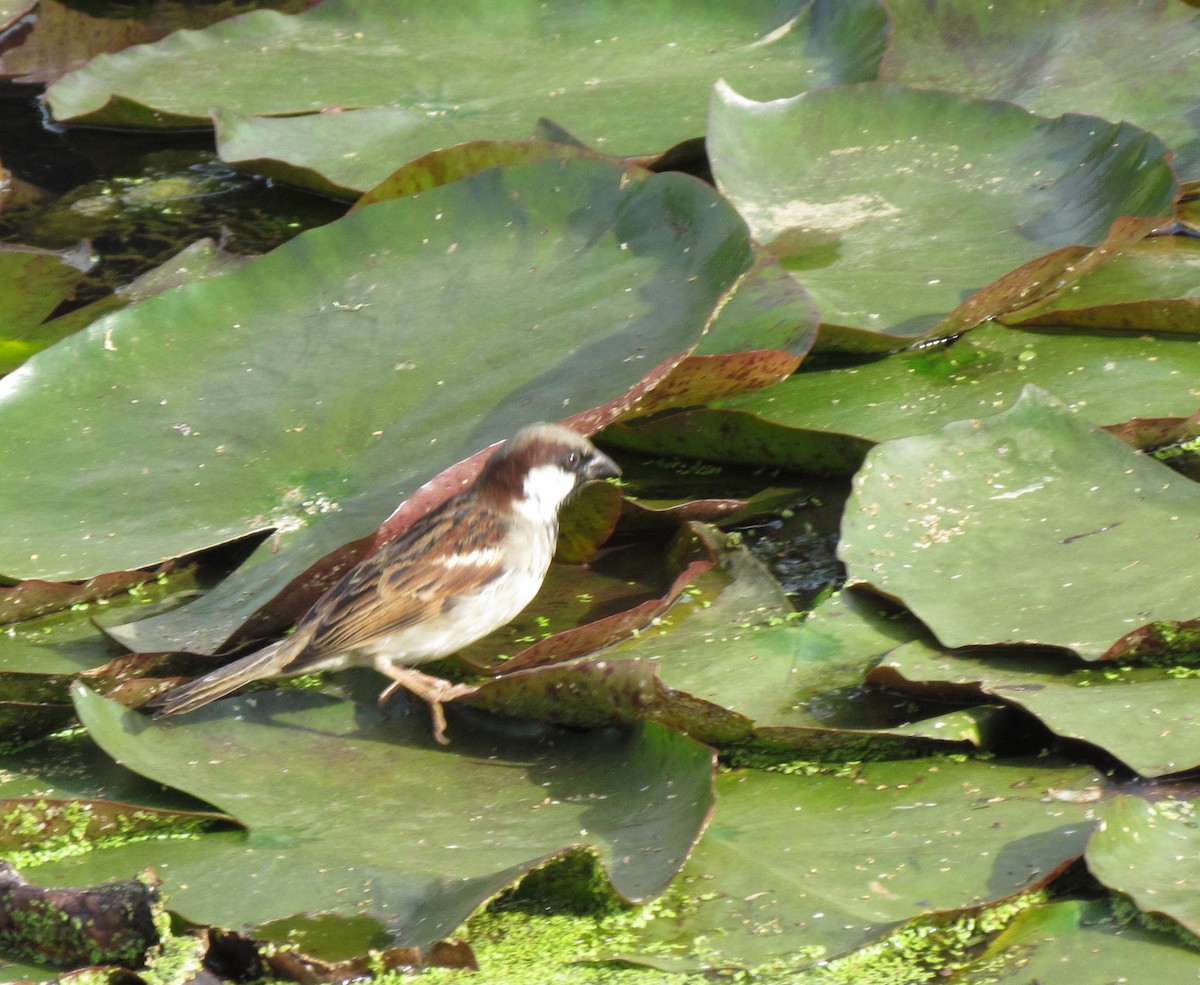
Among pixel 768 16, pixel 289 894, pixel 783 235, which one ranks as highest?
pixel 768 16

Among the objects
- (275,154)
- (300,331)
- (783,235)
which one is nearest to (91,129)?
(275,154)

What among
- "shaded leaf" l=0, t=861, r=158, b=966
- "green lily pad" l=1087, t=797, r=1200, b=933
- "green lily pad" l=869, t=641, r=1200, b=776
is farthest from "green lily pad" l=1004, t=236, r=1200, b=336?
"shaded leaf" l=0, t=861, r=158, b=966

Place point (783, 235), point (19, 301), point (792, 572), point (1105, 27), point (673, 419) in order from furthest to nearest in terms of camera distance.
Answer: point (1105, 27) → point (19, 301) → point (783, 235) → point (673, 419) → point (792, 572)

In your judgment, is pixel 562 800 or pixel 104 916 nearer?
pixel 104 916

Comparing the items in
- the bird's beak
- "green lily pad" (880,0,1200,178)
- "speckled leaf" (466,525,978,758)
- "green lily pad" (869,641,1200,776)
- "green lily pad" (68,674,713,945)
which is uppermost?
"green lily pad" (880,0,1200,178)

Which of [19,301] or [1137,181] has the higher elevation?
[1137,181]

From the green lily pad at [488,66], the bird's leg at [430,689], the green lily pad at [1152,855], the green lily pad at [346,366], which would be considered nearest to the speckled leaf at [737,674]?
the bird's leg at [430,689]

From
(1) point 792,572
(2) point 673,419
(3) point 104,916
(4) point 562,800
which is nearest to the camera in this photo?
(3) point 104,916

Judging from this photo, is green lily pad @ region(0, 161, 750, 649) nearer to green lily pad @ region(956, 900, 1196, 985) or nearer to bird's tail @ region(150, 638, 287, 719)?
bird's tail @ region(150, 638, 287, 719)

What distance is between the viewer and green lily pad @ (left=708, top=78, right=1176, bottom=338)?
4441mm

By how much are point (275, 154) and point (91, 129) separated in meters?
1.66

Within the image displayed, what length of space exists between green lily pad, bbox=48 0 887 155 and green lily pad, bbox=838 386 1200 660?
205cm

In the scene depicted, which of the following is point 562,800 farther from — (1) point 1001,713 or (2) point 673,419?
(2) point 673,419

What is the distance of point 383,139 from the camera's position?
584cm
